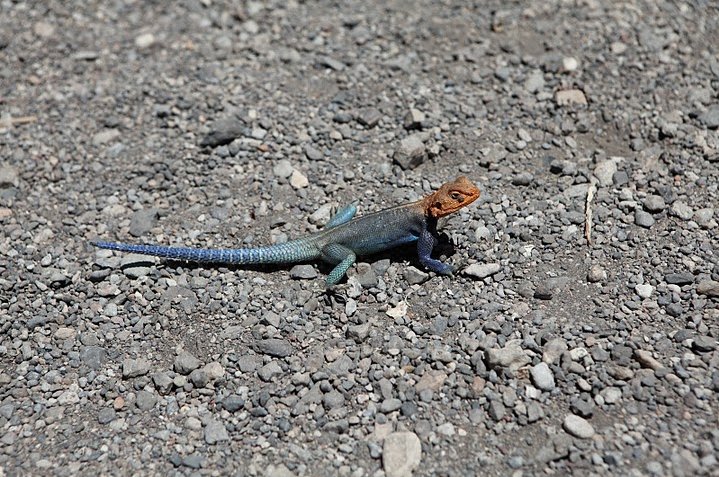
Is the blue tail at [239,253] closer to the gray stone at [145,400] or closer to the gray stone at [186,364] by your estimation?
the gray stone at [186,364]

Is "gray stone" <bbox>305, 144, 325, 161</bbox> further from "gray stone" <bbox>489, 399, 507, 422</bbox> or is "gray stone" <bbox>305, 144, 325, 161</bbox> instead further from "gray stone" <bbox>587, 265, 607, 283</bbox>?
"gray stone" <bbox>489, 399, 507, 422</bbox>

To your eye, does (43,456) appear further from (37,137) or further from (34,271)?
(37,137)

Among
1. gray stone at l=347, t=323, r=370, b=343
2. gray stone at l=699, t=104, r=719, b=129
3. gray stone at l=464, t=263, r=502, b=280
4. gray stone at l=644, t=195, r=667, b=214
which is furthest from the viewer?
gray stone at l=699, t=104, r=719, b=129

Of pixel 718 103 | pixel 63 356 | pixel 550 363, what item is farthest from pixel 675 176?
pixel 63 356

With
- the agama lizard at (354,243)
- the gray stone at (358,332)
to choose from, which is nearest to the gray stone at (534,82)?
the agama lizard at (354,243)

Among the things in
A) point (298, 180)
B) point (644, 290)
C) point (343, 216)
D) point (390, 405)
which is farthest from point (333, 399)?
point (644, 290)

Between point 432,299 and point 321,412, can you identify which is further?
point 432,299

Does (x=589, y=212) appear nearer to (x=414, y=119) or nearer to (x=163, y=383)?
(x=414, y=119)

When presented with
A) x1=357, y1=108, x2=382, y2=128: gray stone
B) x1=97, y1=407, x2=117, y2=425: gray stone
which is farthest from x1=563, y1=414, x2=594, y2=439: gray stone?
x1=357, y1=108, x2=382, y2=128: gray stone
